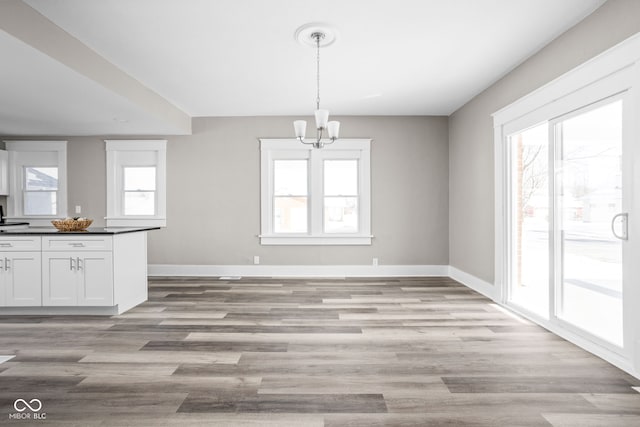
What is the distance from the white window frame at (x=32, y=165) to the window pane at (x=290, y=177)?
3.67 metres

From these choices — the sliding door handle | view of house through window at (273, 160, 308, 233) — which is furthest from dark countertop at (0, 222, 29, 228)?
the sliding door handle

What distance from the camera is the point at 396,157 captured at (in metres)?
6.26

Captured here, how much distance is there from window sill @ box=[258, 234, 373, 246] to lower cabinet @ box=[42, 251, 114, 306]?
2.67 m

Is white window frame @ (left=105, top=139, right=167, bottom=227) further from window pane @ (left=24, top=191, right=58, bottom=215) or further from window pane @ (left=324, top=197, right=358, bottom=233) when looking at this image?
window pane @ (left=324, top=197, right=358, bottom=233)

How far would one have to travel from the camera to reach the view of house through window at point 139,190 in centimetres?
636

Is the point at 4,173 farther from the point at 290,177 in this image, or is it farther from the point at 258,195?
the point at 290,177

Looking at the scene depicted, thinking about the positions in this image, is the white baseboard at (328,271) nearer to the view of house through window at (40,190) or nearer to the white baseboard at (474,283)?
the white baseboard at (474,283)

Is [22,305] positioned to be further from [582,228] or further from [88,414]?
[582,228]

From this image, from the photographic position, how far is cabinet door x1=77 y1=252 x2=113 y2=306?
398 centimetres

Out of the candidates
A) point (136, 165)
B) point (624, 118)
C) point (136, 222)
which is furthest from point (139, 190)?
point (624, 118)

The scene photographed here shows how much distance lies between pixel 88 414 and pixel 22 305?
8.96ft

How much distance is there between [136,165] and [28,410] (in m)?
4.93

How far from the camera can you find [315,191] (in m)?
6.27

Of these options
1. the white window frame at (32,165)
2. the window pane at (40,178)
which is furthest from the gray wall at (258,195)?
the window pane at (40,178)
